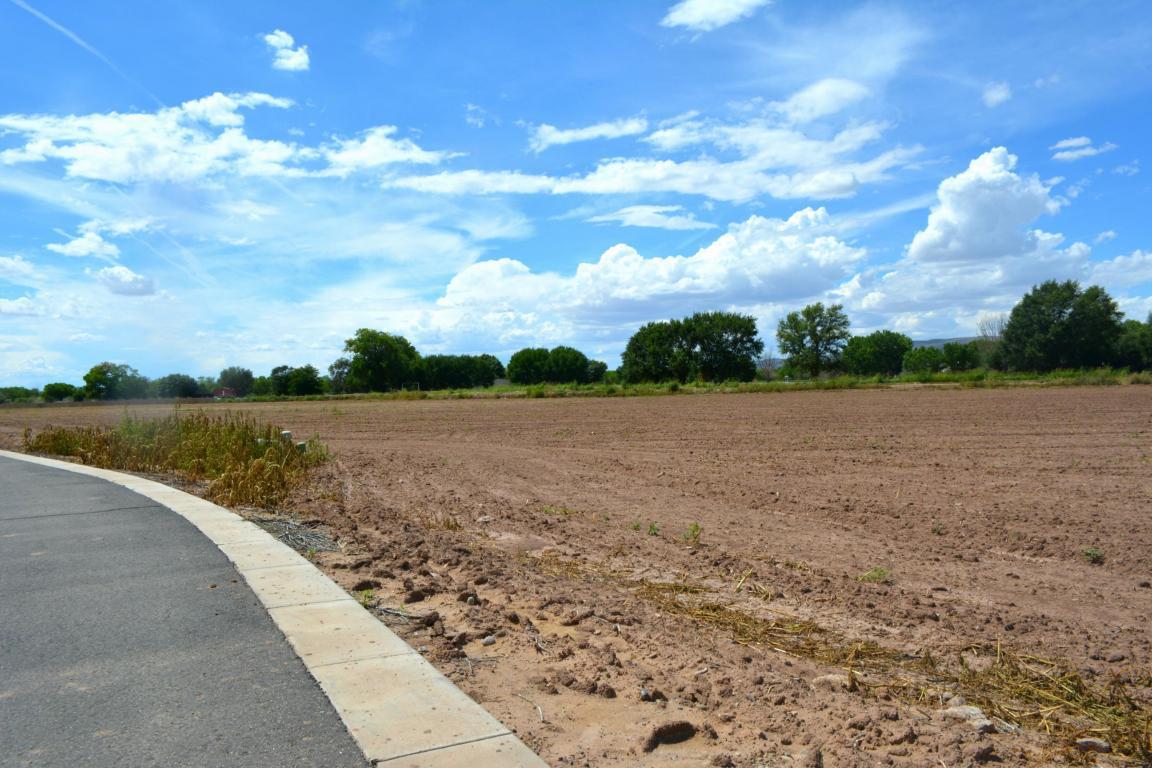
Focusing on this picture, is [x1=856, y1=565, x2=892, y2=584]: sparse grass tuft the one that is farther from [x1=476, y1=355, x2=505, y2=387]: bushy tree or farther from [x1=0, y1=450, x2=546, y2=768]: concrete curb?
[x1=476, y1=355, x2=505, y2=387]: bushy tree

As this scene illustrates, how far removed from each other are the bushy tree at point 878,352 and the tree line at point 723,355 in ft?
51.2

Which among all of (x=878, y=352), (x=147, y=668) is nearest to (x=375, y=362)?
(x=878, y=352)

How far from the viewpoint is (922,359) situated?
17300 centimetres

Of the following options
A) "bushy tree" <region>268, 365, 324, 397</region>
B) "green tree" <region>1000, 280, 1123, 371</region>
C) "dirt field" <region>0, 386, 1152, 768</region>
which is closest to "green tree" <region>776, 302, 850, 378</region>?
"green tree" <region>1000, 280, 1123, 371</region>

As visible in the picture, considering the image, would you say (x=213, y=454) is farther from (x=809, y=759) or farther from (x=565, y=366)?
(x=565, y=366)

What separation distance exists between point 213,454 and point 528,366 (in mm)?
146778

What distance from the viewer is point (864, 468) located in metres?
15.2

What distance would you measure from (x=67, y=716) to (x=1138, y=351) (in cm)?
11189

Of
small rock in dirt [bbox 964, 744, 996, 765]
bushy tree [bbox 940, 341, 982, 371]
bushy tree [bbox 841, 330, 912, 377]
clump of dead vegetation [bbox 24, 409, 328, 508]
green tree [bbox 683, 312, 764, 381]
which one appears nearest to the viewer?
small rock in dirt [bbox 964, 744, 996, 765]

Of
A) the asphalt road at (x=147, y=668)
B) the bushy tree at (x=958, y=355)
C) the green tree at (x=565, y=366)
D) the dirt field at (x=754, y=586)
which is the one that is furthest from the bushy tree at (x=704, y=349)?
the asphalt road at (x=147, y=668)

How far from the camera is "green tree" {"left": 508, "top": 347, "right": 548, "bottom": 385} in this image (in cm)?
15975

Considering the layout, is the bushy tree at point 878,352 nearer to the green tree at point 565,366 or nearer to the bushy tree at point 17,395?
the green tree at point 565,366

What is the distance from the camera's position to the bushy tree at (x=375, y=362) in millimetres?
126188

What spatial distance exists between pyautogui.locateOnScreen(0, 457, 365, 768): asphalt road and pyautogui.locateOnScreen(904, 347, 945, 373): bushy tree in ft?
562
